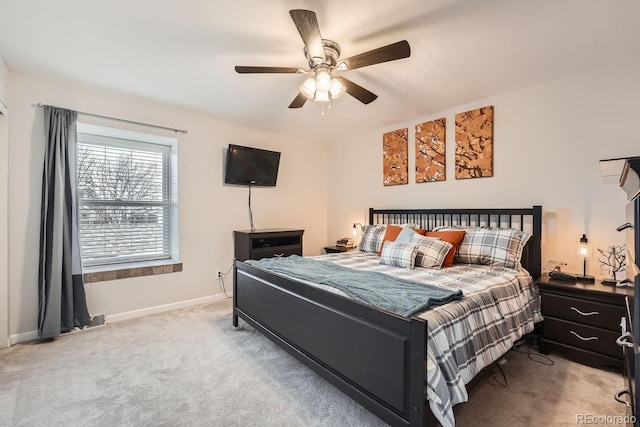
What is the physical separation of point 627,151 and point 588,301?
1.30 meters

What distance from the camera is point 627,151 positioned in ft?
7.93

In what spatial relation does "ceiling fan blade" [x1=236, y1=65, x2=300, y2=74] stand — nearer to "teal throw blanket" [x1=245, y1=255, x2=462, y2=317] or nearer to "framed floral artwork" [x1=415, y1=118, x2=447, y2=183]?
"teal throw blanket" [x1=245, y1=255, x2=462, y2=317]

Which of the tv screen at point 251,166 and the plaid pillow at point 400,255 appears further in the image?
the tv screen at point 251,166

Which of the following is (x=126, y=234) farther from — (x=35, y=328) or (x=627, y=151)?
(x=627, y=151)

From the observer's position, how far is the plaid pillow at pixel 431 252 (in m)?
2.70

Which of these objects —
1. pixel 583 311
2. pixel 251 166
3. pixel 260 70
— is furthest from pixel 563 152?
pixel 251 166

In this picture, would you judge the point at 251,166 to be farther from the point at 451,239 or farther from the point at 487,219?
the point at 487,219

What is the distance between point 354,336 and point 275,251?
8.19 ft

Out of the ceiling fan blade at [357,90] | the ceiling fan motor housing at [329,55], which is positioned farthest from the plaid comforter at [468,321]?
the ceiling fan motor housing at [329,55]

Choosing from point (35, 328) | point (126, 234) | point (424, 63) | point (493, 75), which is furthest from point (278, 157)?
point (35, 328)

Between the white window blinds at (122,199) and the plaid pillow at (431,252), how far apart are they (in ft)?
10.2

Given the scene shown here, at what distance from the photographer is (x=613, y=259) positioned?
2498 millimetres

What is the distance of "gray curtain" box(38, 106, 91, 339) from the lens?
2727mm

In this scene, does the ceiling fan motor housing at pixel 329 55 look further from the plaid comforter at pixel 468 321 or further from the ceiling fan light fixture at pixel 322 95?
the plaid comforter at pixel 468 321
